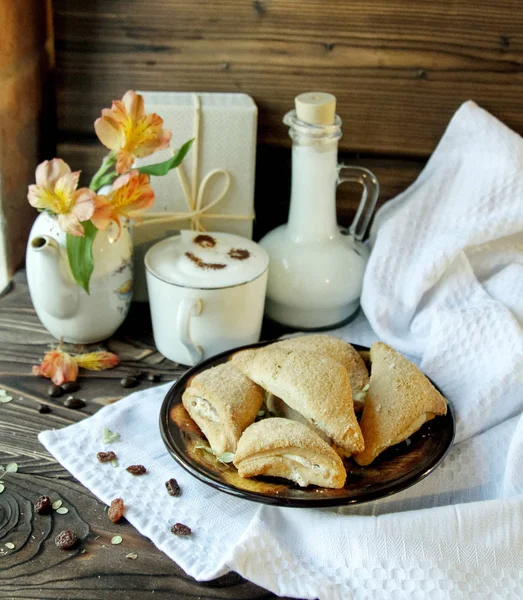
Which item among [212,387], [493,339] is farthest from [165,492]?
[493,339]

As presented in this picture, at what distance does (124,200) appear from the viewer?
2.45 ft

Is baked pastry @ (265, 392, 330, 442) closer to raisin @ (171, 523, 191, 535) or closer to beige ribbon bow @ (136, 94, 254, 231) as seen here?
raisin @ (171, 523, 191, 535)

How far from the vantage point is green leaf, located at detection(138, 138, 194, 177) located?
782mm

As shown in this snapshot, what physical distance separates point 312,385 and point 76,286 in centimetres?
28

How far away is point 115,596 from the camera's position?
1.75 ft

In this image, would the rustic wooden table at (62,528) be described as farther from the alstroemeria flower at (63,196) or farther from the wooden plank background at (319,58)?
the wooden plank background at (319,58)

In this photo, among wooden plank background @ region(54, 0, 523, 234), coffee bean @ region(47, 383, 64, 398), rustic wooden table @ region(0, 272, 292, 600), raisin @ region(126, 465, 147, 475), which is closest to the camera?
rustic wooden table @ region(0, 272, 292, 600)

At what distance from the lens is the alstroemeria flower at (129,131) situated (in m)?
0.74

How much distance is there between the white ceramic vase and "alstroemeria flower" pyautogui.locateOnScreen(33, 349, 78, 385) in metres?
0.04

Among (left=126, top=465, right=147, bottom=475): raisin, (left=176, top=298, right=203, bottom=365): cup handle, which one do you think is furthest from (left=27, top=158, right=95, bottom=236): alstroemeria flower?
(left=126, top=465, right=147, bottom=475): raisin

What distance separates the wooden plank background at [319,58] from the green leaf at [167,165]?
14 cm

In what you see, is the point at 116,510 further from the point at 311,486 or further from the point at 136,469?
the point at 311,486

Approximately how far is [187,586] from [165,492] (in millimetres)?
95

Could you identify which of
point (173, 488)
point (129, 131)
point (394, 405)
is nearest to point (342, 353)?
point (394, 405)
